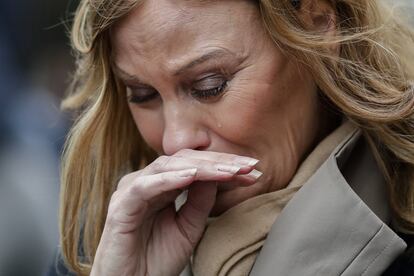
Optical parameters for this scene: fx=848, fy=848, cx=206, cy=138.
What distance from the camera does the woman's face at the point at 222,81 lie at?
222 cm

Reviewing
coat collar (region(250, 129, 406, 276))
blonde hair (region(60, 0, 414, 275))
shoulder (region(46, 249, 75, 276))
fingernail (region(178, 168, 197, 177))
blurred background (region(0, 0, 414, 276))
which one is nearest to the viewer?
coat collar (region(250, 129, 406, 276))

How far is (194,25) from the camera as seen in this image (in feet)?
7.29

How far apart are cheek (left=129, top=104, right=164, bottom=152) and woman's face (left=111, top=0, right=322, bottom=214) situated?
0.03 meters

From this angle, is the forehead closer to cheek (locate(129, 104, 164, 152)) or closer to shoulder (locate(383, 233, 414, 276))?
cheek (locate(129, 104, 164, 152))

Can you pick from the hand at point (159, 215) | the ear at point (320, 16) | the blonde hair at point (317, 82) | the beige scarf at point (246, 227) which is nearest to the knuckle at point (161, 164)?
the hand at point (159, 215)

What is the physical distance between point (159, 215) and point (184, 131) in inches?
12.6

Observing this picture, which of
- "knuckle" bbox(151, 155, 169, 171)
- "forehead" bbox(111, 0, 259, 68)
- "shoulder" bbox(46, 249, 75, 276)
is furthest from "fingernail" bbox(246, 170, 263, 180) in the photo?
"shoulder" bbox(46, 249, 75, 276)

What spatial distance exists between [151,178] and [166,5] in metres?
0.46

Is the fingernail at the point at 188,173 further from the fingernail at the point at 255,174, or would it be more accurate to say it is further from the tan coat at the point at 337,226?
the tan coat at the point at 337,226

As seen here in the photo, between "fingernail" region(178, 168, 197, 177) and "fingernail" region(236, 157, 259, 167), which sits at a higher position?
"fingernail" region(236, 157, 259, 167)

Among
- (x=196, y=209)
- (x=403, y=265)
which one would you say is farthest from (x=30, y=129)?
(x=403, y=265)

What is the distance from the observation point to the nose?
7.46 feet

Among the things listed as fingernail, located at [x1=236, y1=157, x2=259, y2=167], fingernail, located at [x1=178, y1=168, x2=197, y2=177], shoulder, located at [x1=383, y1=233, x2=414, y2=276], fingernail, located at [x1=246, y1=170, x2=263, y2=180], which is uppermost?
fingernail, located at [x1=236, y1=157, x2=259, y2=167]

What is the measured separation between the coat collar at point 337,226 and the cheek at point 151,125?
434 mm
